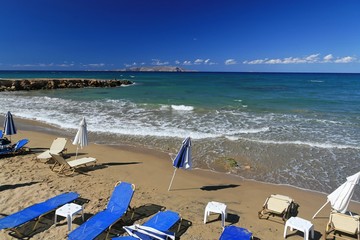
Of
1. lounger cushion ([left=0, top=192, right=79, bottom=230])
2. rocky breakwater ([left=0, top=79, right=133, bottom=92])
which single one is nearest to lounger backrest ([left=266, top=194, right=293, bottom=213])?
lounger cushion ([left=0, top=192, right=79, bottom=230])

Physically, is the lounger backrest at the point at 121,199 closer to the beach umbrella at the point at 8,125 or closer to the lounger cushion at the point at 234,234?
the lounger cushion at the point at 234,234

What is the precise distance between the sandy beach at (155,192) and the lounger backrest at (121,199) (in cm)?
43

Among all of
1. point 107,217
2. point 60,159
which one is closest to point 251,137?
point 60,159

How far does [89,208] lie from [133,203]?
1.20 metres

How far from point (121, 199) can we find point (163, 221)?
135 centimetres

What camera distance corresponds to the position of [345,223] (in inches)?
266

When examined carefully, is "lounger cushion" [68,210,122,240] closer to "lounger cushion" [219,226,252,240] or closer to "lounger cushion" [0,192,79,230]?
"lounger cushion" [0,192,79,230]

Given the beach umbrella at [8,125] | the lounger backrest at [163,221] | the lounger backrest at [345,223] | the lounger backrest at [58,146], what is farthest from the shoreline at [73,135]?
the lounger backrest at [163,221]

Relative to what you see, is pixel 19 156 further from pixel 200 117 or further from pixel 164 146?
pixel 200 117

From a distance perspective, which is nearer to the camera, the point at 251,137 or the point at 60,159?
the point at 60,159

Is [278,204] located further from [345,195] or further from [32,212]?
[32,212]

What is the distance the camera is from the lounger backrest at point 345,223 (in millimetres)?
6625

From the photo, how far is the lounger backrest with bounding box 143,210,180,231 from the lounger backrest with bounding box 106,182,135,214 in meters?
0.79

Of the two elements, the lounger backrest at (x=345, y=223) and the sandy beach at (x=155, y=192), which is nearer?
the lounger backrest at (x=345, y=223)
